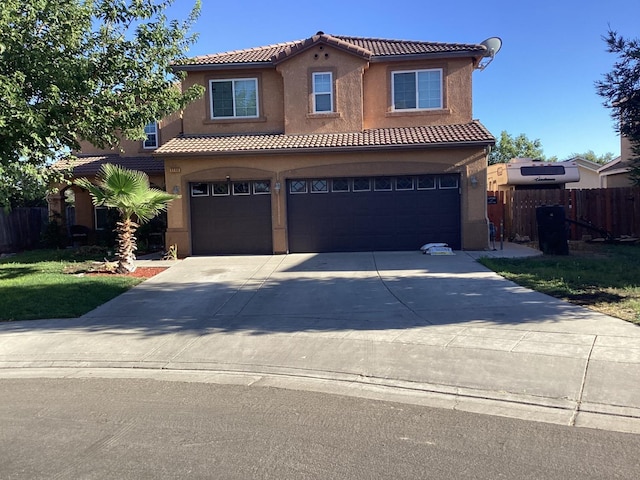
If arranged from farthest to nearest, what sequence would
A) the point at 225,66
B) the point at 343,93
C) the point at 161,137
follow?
the point at 161,137
the point at 225,66
the point at 343,93

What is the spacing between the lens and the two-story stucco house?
1659 centimetres

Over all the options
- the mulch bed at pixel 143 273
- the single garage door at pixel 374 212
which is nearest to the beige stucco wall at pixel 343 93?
the single garage door at pixel 374 212

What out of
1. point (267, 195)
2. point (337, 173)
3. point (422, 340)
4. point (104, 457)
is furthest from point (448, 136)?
point (104, 457)

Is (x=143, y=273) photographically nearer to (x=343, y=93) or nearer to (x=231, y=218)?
(x=231, y=218)

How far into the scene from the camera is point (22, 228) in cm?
2200

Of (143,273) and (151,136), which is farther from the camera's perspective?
(151,136)

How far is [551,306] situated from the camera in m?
8.83

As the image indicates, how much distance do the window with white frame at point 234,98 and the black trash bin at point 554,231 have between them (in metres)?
9.92

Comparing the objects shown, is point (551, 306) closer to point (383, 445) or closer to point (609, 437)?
point (609, 437)

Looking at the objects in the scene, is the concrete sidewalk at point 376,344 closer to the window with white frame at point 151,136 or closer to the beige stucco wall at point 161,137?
the beige stucco wall at point 161,137

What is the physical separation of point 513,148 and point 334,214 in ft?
117

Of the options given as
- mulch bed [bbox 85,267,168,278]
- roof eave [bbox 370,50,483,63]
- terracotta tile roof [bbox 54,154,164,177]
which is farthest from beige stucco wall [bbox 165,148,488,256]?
roof eave [bbox 370,50,483,63]

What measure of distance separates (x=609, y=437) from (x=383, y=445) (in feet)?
6.09

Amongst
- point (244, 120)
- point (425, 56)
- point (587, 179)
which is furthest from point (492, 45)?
point (587, 179)
